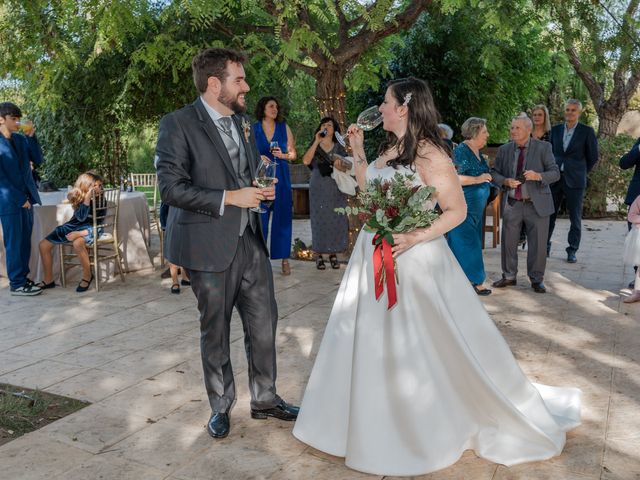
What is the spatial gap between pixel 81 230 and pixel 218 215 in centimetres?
469

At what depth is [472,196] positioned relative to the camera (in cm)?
696

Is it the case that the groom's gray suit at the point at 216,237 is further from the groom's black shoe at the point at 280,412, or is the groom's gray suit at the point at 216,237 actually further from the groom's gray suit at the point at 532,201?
the groom's gray suit at the point at 532,201

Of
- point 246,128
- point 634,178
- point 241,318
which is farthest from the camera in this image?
point 634,178

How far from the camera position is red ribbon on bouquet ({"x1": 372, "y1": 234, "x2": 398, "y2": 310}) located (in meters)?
3.28

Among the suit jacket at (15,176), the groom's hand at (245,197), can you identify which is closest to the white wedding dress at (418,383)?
the groom's hand at (245,197)

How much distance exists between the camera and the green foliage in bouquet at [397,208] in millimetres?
3279

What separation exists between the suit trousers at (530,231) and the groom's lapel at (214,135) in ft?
14.6

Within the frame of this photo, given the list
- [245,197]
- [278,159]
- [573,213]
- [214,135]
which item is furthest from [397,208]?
[573,213]

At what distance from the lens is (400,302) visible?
131 inches

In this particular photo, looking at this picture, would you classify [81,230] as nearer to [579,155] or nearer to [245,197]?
[245,197]

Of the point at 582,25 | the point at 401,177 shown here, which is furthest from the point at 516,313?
the point at 401,177

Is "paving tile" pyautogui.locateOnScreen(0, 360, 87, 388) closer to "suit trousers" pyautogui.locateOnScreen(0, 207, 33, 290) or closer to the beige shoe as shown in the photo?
"suit trousers" pyautogui.locateOnScreen(0, 207, 33, 290)

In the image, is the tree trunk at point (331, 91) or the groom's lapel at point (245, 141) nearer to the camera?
the groom's lapel at point (245, 141)

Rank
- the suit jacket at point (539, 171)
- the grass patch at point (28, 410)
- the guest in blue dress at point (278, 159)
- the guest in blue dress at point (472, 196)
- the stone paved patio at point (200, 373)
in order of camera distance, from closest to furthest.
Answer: the stone paved patio at point (200, 373) → the grass patch at point (28, 410) → the guest in blue dress at point (472, 196) → the suit jacket at point (539, 171) → the guest in blue dress at point (278, 159)
